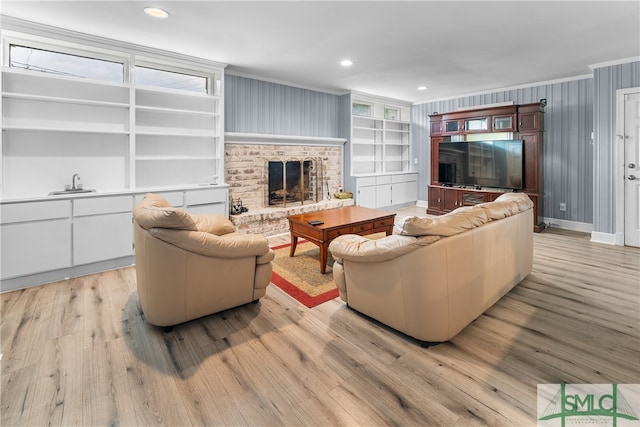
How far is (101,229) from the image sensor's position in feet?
12.2

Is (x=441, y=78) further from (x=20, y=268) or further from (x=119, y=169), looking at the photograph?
(x=20, y=268)

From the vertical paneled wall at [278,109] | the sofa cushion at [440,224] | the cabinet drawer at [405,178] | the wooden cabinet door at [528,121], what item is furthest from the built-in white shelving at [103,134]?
the wooden cabinet door at [528,121]

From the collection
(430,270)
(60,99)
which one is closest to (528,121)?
(430,270)

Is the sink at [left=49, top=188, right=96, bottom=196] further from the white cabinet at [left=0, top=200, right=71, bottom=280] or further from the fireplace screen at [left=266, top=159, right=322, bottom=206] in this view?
the fireplace screen at [left=266, top=159, right=322, bottom=206]

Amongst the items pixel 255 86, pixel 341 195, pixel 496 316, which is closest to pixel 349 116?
pixel 341 195

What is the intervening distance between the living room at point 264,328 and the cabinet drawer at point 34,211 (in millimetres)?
51

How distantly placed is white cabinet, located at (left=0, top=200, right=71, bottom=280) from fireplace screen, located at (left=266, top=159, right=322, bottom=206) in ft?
9.49

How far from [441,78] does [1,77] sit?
5.82 m

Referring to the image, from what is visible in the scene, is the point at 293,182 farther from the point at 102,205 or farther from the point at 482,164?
the point at 482,164

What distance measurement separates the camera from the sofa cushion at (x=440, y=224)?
209 centimetres

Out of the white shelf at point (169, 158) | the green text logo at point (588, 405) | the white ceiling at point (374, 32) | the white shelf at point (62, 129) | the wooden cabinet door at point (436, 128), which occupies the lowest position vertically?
the green text logo at point (588, 405)

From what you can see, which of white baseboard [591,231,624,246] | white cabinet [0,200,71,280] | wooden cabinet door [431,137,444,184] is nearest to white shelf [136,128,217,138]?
white cabinet [0,200,71,280]

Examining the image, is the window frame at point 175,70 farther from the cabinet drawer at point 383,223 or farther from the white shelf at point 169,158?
the cabinet drawer at point 383,223

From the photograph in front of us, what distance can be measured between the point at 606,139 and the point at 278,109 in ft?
16.6
